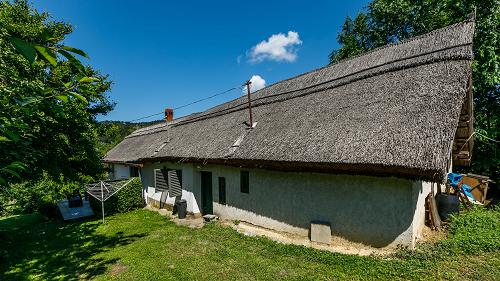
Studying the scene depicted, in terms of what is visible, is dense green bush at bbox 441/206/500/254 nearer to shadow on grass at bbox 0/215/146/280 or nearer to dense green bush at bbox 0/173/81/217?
shadow on grass at bbox 0/215/146/280

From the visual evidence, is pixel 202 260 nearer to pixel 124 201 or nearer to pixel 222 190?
pixel 222 190

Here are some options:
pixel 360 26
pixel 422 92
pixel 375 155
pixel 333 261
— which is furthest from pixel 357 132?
pixel 360 26

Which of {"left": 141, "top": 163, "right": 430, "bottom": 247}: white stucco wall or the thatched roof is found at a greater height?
the thatched roof

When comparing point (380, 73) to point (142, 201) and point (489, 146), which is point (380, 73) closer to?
point (489, 146)

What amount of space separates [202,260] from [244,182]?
12.9 feet

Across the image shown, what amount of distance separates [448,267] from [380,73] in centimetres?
658

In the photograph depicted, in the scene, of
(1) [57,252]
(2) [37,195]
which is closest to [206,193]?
(1) [57,252]

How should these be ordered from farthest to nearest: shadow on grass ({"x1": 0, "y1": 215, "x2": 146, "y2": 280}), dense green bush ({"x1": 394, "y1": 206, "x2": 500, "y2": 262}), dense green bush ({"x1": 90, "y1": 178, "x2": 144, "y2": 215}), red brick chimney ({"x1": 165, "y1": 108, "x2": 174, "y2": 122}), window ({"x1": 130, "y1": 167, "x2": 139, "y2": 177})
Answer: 1. red brick chimney ({"x1": 165, "y1": 108, "x2": 174, "y2": 122})
2. window ({"x1": 130, "y1": 167, "x2": 139, "y2": 177})
3. dense green bush ({"x1": 90, "y1": 178, "x2": 144, "y2": 215})
4. shadow on grass ({"x1": 0, "y1": 215, "x2": 146, "y2": 280})
5. dense green bush ({"x1": 394, "y1": 206, "x2": 500, "y2": 262})

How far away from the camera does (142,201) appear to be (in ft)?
53.6

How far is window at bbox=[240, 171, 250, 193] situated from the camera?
10617mm

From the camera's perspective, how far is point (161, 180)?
14539mm

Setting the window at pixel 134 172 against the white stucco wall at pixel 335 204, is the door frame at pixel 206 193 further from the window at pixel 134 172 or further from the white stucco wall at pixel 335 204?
the window at pixel 134 172

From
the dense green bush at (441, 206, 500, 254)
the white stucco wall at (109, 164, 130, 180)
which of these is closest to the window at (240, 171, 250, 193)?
the dense green bush at (441, 206, 500, 254)

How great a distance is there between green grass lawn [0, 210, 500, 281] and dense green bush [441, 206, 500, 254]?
0.69 ft
